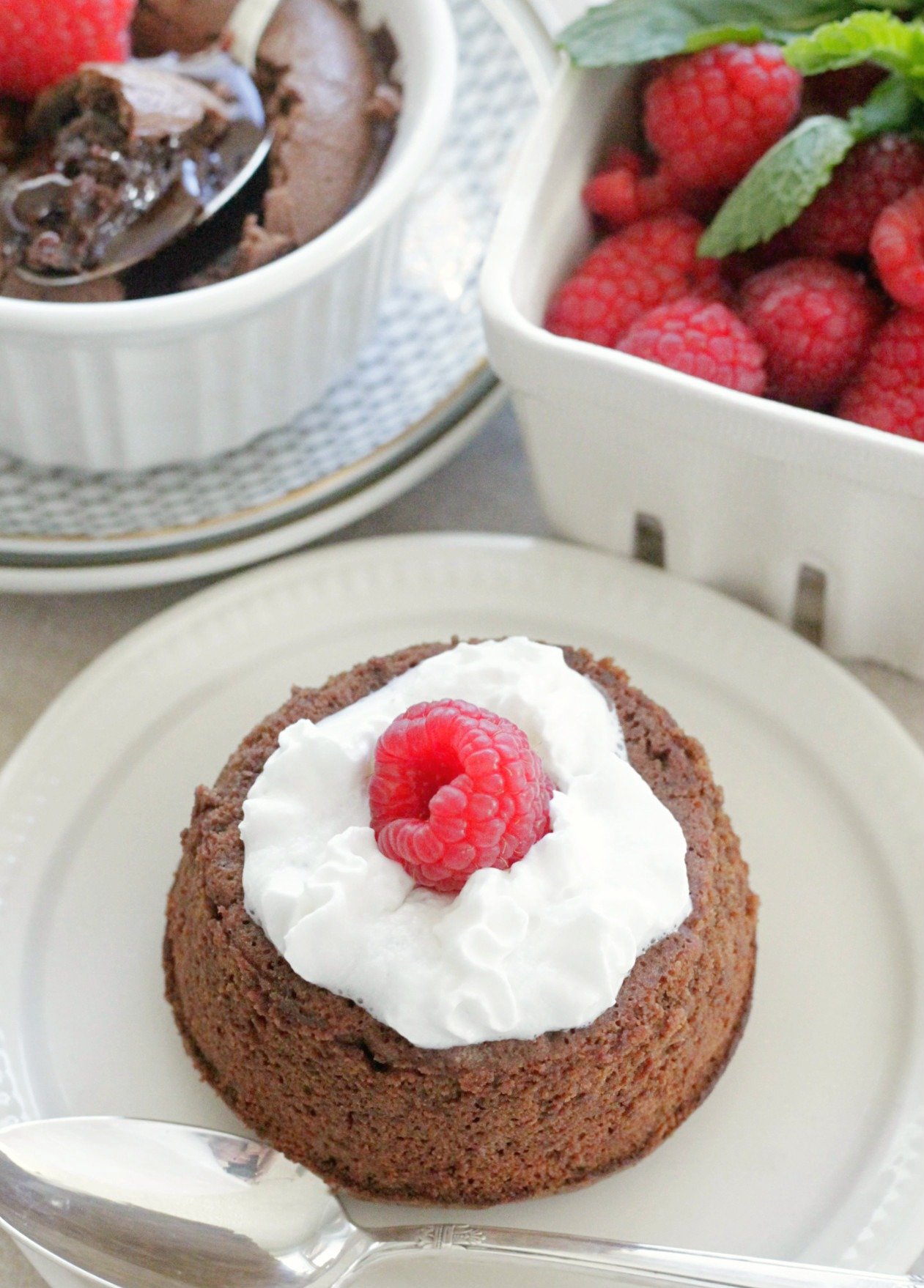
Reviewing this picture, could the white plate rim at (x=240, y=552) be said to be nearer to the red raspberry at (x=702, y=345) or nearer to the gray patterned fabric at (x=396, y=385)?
the gray patterned fabric at (x=396, y=385)

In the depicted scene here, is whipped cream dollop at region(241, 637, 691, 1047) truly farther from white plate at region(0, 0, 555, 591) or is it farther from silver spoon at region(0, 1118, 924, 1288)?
white plate at region(0, 0, 555, 591)

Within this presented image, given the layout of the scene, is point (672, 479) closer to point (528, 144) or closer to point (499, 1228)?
point (528, 144)

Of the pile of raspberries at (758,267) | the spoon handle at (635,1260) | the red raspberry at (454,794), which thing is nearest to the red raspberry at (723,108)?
the pile of raspberries at (758,267)

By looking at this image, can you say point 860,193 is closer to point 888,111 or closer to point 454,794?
point 888,111

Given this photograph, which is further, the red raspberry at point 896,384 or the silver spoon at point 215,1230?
the red raspberry at point 896,384

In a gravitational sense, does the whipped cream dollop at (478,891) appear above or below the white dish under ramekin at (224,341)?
below

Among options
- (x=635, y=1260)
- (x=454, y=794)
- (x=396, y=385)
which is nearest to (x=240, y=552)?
(x=396, y=385)

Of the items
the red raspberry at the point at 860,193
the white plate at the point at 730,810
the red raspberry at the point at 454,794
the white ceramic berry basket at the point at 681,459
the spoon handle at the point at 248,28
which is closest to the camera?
the red raspberry at the point at 454,794
